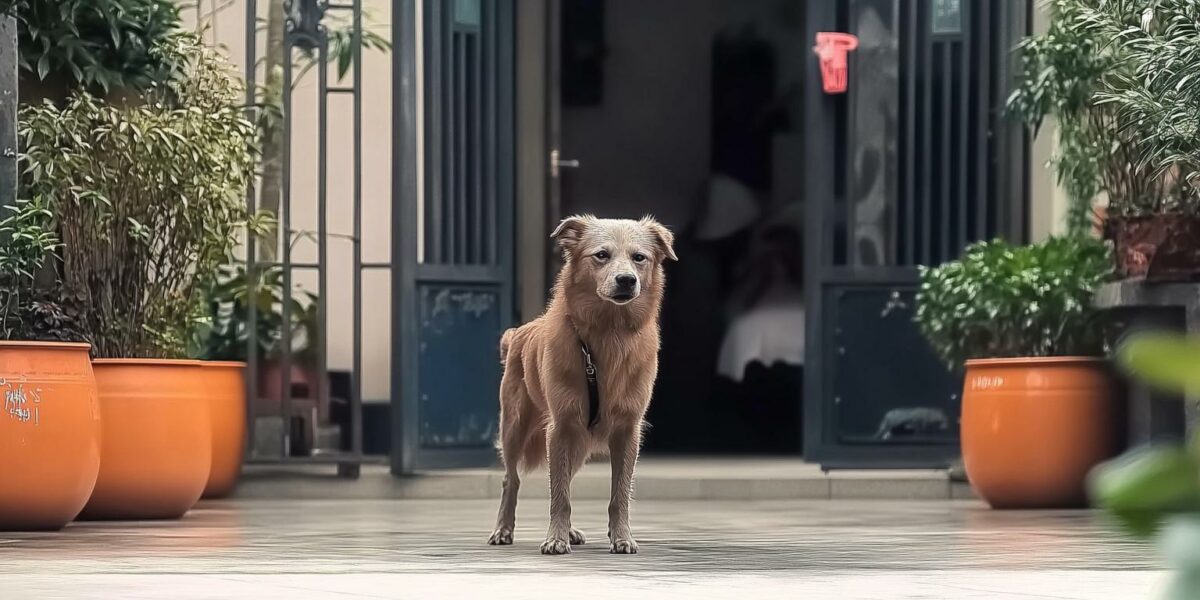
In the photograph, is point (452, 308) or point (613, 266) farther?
point (452, 308)

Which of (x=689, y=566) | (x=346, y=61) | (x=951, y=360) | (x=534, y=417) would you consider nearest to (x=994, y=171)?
(x=951, y=360)

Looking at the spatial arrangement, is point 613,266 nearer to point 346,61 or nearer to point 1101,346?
point 1101,346

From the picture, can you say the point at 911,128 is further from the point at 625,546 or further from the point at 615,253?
the point at 625,546

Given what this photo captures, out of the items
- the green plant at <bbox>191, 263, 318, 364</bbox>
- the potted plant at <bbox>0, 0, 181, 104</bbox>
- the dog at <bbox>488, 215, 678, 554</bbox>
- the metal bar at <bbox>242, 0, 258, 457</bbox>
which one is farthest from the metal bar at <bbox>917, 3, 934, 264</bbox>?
the dog at <bbox>488, 215, 678, 554</bbox>

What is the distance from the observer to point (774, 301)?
1115 cm

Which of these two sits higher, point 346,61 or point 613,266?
point 346,61

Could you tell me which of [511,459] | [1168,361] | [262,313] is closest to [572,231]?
[511,459]

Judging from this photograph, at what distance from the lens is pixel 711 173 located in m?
11.2

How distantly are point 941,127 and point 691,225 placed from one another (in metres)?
2.64

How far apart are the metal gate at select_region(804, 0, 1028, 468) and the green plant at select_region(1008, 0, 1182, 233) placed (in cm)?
63

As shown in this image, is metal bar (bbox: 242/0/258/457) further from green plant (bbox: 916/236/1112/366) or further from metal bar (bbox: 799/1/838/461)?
green plant (bbox: 916/236/1112/366)

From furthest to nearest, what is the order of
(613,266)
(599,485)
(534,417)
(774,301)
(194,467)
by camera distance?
(774,301), (599,485), (194,467), (534,417), (613,266)

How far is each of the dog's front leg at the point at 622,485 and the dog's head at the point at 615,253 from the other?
1.33 feet

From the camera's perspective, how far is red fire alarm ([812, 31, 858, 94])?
8.83 meters
